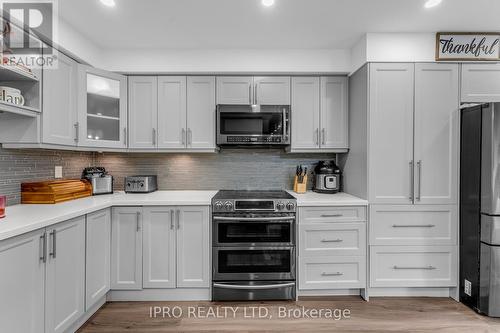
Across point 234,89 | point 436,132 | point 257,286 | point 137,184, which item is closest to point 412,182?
point 436,132

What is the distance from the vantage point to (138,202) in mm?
2600

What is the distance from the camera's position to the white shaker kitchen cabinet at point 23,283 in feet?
4.79

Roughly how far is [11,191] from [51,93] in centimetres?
85

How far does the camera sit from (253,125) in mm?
2984

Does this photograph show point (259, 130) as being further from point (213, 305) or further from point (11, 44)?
point (11, 44)

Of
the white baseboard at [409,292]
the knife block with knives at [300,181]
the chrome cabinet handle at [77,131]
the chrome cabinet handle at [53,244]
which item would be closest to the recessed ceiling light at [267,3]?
the knife block with knives at [300,181]

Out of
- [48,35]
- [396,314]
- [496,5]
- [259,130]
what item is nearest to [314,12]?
[259,130]

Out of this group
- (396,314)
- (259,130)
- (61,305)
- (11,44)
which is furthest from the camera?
(259,130)

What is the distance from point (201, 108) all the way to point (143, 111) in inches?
24.8

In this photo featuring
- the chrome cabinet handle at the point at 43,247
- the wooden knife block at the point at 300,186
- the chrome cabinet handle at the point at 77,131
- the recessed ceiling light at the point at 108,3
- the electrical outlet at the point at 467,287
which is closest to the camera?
the chrome cabinet handle at the point at 43,247

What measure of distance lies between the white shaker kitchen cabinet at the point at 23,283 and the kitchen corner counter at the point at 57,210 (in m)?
0.06

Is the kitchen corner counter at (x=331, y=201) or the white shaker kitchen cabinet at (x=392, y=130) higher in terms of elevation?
the white shaker kitchen cabinet at (x=392, y=130)

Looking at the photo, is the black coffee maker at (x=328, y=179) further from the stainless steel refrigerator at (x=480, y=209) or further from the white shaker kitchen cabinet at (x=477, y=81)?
the white shaker kitchen cabinet at (x=477, y=81)

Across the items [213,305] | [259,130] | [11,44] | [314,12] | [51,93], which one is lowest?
[213,305]
